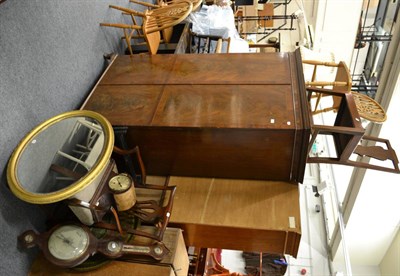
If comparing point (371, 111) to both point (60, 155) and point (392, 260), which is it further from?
point (60, 155)

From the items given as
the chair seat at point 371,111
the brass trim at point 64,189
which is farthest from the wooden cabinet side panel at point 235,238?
the chair seat at point 371,111

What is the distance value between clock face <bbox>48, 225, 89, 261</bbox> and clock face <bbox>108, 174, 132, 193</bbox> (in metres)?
0.21

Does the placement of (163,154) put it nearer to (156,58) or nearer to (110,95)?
(110,95)

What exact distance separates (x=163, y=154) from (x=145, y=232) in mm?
415

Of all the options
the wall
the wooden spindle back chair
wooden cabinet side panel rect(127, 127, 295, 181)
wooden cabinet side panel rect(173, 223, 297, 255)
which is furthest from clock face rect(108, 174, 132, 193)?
the wall

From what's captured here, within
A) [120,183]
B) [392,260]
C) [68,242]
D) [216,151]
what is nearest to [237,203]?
[216,151]

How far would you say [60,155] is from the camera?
49.5 inches

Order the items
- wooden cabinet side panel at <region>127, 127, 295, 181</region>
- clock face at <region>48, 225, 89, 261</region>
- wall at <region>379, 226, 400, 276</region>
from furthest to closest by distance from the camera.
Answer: wall at <region>379, 226, 400, 276</region> → wooden cabinet side panel at <region>127, 127, 295, 181</region> → clock face at <region>48, 225, 89, 261</region>

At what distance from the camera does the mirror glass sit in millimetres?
1123

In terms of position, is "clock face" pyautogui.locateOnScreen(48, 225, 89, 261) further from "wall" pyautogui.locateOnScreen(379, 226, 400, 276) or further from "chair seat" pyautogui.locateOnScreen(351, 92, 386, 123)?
"wall" pyautogui.locateOnScreen(379, 226, 400, 276)

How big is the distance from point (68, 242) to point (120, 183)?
30 centimetres

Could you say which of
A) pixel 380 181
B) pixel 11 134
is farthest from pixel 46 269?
pixel 380 181

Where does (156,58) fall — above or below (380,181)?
above

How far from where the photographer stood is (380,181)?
2.50 metres
